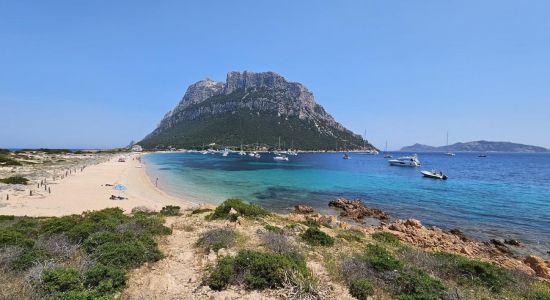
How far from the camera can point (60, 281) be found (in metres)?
7.34

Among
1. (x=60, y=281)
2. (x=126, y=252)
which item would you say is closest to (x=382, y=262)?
(x=126, y=252)

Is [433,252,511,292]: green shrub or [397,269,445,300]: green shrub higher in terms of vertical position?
[397,269,445,300]: green shrub

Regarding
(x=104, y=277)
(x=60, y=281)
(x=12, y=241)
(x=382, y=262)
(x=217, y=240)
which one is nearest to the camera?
(x=60, y=281)

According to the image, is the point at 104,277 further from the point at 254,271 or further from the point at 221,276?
the point at 254,271

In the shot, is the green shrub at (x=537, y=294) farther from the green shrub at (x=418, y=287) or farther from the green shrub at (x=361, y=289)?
the green shrub at (x=361, y=289)

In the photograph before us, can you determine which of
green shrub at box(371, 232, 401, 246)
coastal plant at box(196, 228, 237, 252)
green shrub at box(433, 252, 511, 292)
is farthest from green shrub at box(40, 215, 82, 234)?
green shrub at box(433, 252, 511, 292)

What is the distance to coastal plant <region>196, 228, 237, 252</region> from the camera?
38.3 ft

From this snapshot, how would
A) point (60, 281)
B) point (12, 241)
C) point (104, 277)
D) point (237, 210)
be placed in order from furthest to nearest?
point (237, 210) → point (12, 241) → point (104, 277) → point (60, 281)

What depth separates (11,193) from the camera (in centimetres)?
2797

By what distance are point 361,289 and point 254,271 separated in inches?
124

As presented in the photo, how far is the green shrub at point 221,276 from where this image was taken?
8.42m

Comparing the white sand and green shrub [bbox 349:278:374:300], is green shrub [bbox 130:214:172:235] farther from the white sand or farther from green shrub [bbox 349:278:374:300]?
the white sand

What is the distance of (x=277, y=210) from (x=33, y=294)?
22.5 m

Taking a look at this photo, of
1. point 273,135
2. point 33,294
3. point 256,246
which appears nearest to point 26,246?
point 33,294
